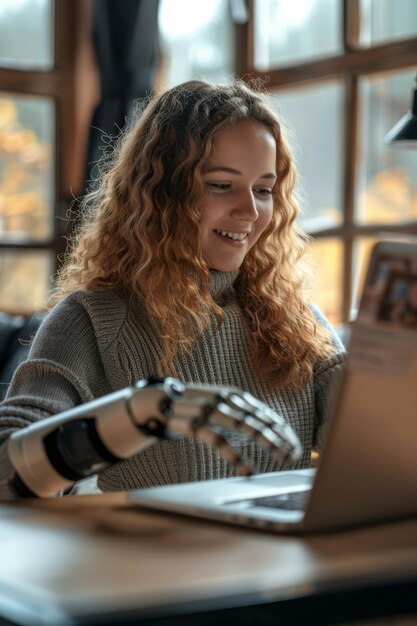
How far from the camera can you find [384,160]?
3.94m

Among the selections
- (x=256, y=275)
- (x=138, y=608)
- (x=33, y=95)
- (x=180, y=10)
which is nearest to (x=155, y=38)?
(x=180, y=10)

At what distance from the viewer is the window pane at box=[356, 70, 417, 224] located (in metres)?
3.84

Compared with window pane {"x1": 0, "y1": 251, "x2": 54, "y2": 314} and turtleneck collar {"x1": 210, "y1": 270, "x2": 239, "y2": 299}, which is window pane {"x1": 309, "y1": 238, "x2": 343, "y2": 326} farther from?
turtleneck collar {"x1": 210, "y1": 270, "x2": 239, "y2": 299}

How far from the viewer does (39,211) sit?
15.6 ft

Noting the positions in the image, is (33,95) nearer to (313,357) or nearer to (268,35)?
(268,35)

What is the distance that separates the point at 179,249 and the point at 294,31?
264 centimetres

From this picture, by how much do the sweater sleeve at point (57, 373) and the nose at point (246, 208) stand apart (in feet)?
1.07

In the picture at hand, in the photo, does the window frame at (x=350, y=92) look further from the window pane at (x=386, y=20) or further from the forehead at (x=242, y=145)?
the forehead at (x=242, y=145)

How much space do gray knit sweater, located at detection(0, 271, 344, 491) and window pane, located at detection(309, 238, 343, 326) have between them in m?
2.12

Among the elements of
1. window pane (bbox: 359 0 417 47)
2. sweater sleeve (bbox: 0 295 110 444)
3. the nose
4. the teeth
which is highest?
window pane (bbox: 359 0 417 47)

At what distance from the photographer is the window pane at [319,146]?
13.6 feet

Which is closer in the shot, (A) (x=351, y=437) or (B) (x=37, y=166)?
(A) (x=351, y=437)

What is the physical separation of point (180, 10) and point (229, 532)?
3.90m

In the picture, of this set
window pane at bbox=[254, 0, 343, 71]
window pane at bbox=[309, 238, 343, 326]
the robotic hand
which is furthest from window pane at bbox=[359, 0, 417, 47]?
the robotic hand
